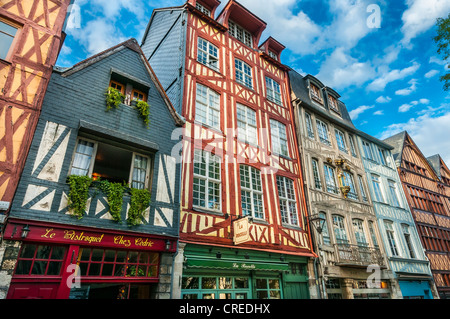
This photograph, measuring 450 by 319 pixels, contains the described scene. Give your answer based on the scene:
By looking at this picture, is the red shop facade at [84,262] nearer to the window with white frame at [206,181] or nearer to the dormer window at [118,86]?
the window with white frame at [206,181]

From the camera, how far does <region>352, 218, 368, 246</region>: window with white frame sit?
13492 mm

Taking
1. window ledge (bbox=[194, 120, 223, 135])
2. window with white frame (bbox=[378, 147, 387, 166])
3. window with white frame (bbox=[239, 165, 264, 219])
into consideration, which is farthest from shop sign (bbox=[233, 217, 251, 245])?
window with white frame (bbox=[378, 147, 387, 166])

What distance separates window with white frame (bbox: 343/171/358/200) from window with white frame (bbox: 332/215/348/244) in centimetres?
198

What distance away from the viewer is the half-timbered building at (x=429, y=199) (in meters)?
16.8

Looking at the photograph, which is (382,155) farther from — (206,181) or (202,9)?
(206,181)

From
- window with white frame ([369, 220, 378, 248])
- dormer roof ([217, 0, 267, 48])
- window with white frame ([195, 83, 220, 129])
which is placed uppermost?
dormer roof ([217, 0, 267, 48])

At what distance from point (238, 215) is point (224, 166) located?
6.04ft

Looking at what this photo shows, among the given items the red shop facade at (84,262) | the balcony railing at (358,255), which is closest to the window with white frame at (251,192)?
the red shop facade at (84,262)

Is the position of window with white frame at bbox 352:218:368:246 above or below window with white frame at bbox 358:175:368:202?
below

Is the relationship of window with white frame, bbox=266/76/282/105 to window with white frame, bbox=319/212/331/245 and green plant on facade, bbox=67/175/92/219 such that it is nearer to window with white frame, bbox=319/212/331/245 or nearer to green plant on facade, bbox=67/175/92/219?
window with white frame, bbox=319/212/331/245

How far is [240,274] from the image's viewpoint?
887 centimetres

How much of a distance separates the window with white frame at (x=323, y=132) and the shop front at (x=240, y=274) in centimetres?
727

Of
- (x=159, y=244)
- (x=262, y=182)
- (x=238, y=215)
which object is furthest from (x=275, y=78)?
(x=159, y=244)

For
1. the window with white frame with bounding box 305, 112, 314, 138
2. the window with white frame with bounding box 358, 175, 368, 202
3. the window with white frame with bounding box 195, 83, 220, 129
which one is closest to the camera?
the window with white frame with bounding box 195, 83, 220, 129
